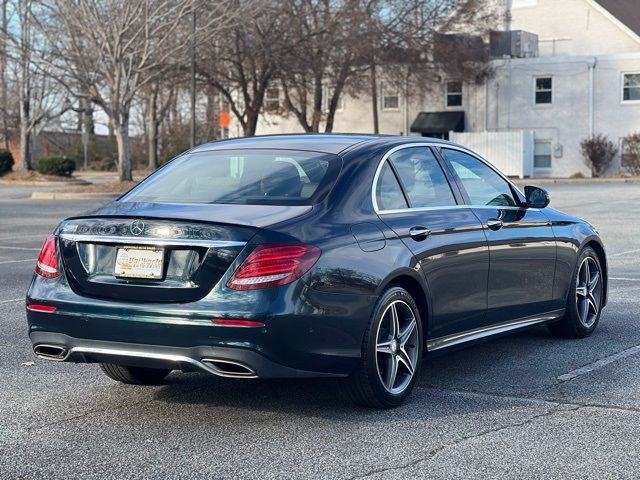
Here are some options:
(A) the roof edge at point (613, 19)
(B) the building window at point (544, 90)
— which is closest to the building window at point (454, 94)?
(B) the building window at point (544, 90)

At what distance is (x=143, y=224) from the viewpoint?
19.0 feet

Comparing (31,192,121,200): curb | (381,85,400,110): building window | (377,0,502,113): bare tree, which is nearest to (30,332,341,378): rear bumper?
(31,192,121,200): curb

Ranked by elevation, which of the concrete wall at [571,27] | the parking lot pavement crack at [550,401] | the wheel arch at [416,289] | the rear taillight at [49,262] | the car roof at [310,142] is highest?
the concrete wall at [571,27]

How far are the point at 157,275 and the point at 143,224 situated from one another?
0.29 meters

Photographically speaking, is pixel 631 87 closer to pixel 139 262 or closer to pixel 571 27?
pixel 571 27

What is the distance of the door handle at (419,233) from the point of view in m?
6.47

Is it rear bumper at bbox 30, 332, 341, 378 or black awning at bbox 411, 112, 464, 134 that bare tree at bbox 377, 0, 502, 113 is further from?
rear bumper at bbox 30, 332, 341, 378

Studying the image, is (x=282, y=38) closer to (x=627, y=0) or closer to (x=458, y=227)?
(x=627, y=0)

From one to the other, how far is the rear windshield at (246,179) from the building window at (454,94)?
51524 mm

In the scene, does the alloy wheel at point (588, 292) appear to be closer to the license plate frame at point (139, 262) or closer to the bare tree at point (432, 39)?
the license plate frame at point (139, 262)

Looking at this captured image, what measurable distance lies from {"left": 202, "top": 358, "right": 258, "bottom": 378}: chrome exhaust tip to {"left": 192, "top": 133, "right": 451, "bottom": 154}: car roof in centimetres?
163

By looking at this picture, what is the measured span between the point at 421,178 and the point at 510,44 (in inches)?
1943

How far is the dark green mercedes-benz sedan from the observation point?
5590mm

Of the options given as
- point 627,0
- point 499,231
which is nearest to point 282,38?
point 627,0
